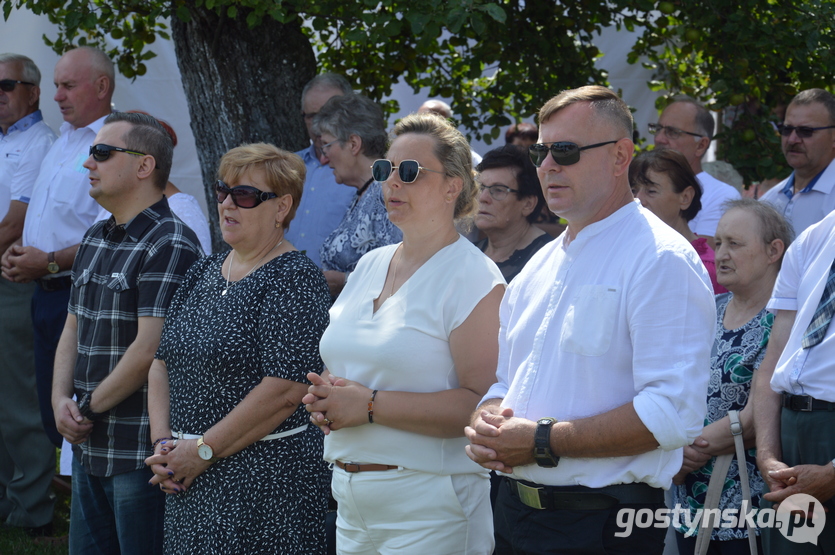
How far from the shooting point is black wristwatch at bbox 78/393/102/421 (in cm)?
341

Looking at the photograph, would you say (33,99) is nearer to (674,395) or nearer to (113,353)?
(113,353)

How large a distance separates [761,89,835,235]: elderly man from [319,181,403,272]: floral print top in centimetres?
221

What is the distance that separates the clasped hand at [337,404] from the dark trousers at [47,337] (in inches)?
111

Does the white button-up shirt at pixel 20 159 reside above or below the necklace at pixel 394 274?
above

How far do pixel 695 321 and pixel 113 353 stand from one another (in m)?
2.40

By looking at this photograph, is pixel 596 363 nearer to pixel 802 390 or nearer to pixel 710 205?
pixel 802 390

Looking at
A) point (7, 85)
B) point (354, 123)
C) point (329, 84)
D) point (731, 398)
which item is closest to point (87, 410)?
point (354, 123)

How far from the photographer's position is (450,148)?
112 inches

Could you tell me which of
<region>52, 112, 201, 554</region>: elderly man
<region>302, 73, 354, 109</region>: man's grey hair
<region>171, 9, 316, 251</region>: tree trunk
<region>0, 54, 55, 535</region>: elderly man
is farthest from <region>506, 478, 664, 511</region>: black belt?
<region>0, 54, 55, 535</region>: elderly man

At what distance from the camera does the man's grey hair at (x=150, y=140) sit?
12.0ft

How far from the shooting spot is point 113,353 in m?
3.43

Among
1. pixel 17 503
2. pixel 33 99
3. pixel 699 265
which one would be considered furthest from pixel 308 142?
pixel 699 265

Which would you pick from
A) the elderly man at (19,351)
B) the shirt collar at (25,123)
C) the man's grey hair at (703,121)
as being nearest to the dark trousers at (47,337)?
the elderly man at (19,351)

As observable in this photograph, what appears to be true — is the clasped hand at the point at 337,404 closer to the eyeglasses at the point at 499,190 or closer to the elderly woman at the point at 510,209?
the elderly woman at the point at 510,209
